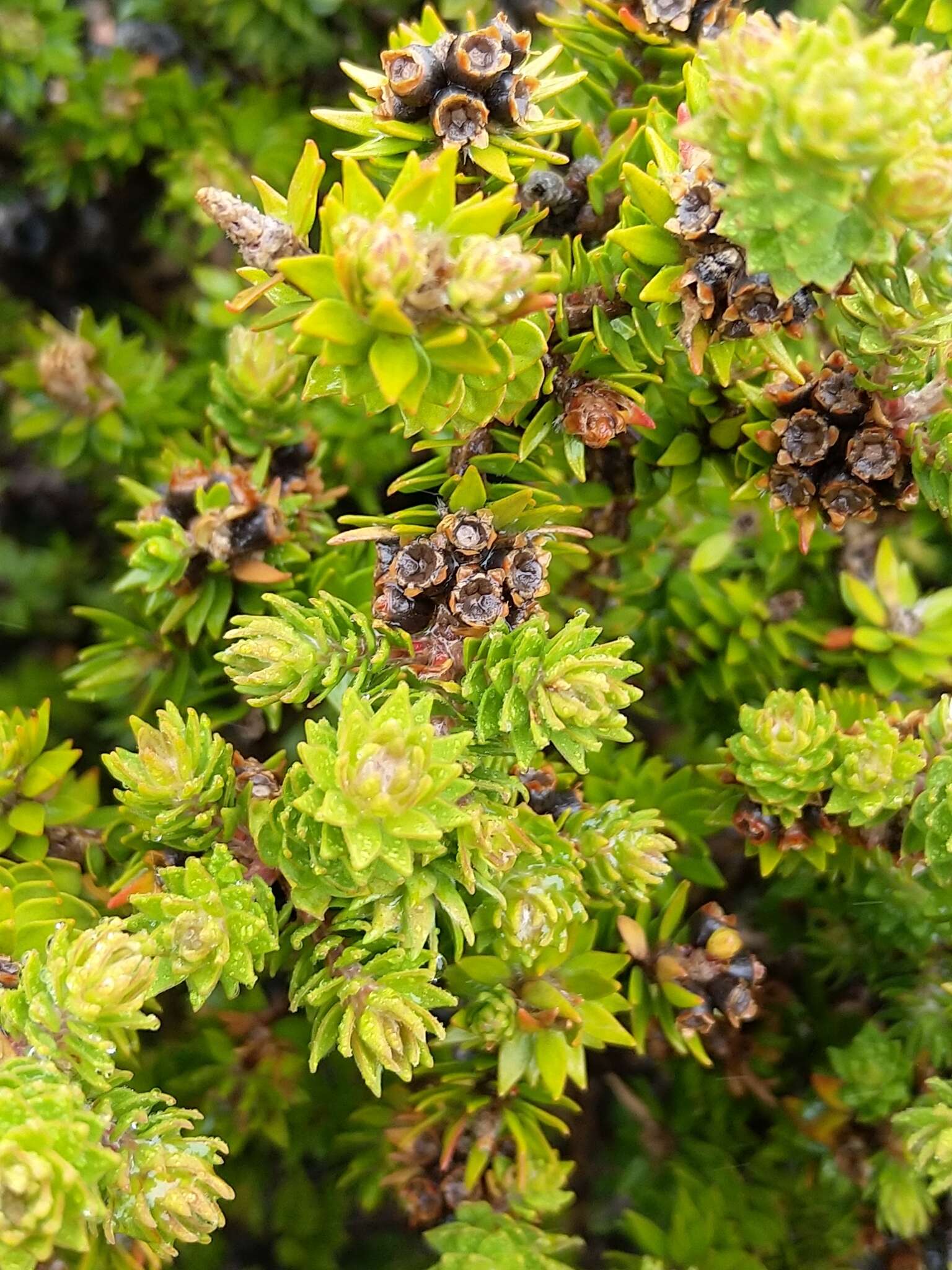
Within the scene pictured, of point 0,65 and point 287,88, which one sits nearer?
point 0,65

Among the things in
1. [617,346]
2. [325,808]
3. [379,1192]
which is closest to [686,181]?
[617,346]

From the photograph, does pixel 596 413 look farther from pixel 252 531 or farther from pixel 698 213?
pixel 252 531

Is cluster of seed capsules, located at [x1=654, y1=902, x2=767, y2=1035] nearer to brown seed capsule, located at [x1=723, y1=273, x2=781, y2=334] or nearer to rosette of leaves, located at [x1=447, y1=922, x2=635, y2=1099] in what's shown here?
rosette of leaves, located at [x1=447, y1=922, x2=635, y2=1099]

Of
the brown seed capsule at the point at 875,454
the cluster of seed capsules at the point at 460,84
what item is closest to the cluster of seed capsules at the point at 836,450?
the brown seed capsule at the point at 875,454

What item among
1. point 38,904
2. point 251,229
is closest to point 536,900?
point 38,904

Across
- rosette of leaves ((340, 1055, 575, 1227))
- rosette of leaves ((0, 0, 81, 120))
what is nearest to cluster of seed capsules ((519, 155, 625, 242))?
rosette of leaves ((340, 1055, 575, 1227))

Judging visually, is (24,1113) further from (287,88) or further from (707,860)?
(287,88)

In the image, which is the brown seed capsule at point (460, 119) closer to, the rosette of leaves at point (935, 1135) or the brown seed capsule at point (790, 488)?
the brown seed capsule at point (790, 488)
